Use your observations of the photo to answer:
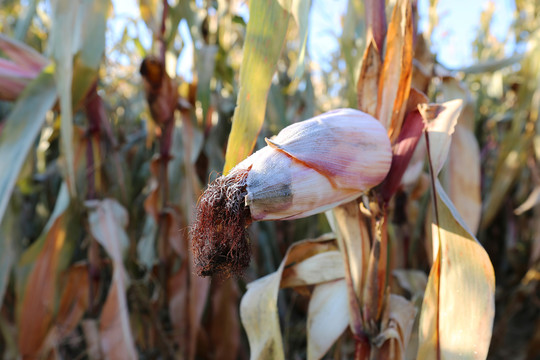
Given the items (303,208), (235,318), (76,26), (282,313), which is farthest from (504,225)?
(76,26)

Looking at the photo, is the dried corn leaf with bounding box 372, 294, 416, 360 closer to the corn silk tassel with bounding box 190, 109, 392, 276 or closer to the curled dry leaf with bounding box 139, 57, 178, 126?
the corn silk tassel with bounding box 190, 109, 392, 276

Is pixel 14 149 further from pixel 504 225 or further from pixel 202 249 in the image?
pixel 504 225

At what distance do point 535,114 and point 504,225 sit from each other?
449 mm

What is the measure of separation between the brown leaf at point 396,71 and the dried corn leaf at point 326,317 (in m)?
0.21

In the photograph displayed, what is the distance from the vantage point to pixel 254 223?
0.93 m

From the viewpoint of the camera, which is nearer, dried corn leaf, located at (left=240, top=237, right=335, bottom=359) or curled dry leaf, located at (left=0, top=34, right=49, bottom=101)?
dried corn leaf, located at (left=240, top=237, right=335, bottom=359)

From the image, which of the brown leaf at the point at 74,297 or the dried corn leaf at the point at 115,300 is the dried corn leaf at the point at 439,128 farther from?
the brown leaf at the point at 74,297

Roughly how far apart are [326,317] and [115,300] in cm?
38

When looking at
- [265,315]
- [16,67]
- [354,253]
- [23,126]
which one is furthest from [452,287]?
[16,67]

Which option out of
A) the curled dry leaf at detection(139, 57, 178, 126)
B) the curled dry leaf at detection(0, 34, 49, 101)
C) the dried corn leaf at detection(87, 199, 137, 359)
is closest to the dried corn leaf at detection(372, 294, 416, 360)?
the dried corn leaf at detection(87, 199, 137, 359)

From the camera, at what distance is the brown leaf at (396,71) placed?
1.55 ft

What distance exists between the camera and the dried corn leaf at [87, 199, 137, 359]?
729mm

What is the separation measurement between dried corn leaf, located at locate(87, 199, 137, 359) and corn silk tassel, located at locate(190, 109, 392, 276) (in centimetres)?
38

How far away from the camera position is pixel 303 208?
0.39 meters
